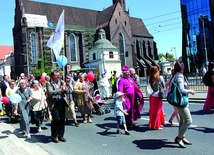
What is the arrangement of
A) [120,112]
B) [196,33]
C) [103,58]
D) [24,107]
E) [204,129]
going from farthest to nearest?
[196,33]
[103,58]
[24,107]
[120,112]
[204,129]

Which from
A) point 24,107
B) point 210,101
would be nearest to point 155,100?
point 210,101

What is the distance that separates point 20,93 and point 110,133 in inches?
119

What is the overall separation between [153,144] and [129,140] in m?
0.76

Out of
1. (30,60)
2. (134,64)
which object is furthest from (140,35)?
(30,60)

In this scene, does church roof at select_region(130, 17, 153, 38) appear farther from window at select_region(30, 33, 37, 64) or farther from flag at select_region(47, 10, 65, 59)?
flag at select_region(47, 10, 65, 59)

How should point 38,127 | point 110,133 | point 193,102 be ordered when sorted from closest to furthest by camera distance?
1. point 110,133
2. point 38,127
3. point 193,102

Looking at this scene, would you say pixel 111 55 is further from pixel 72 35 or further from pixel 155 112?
pixel 155 112

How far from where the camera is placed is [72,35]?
58344 millimetres

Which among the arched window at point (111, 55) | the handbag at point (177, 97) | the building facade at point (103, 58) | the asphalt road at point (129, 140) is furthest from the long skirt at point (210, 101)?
the arched window at point (111, 55)

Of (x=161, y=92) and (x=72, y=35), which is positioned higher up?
(x=72, y=35)

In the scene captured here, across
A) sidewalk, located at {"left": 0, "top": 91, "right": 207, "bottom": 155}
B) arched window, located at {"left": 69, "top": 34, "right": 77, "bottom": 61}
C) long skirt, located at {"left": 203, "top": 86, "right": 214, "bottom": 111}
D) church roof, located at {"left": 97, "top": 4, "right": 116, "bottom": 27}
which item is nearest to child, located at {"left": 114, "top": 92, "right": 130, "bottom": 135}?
sidewalk, located at {"left": 0, "top": 91, "right": 207, "bottom": 155}

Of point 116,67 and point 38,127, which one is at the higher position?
point 116,67

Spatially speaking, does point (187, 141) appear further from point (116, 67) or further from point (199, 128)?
point (116, 67)

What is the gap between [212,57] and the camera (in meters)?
48.4
